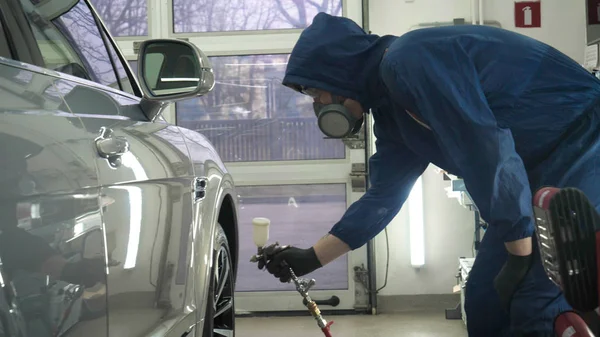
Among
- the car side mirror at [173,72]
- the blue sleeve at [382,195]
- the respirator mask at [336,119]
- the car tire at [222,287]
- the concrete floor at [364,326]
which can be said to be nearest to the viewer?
the car side mirror at [173,72]

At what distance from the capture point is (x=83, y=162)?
1.33 meters

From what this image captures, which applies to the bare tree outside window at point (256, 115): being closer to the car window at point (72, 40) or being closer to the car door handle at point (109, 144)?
the car window at point (72, 40)

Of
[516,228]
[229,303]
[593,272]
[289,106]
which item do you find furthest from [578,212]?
[289,106]

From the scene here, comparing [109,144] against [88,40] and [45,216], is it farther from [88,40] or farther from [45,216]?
[88,40]

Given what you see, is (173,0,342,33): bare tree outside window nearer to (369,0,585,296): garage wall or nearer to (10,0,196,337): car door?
(369,0,585,296): garage wall

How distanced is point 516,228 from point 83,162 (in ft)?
3.28

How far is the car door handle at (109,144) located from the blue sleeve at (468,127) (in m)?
0.73

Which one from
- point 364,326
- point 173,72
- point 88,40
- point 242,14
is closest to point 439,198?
point 364,326

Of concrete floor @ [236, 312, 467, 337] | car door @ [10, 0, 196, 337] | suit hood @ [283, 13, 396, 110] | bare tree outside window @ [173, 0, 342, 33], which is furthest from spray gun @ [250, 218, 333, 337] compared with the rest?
bare tree outside window @ [173, 0, 342, 33]

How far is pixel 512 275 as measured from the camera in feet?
6.04

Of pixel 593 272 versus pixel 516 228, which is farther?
pixel 516 228

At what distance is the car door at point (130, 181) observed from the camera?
147 cm

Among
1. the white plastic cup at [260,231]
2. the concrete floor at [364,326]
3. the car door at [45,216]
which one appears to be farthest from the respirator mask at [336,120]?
the concrete floor at [364,326]

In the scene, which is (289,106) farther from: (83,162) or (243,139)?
(83,162)
